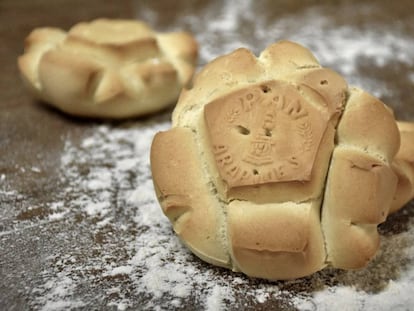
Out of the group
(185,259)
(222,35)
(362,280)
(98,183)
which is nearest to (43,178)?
(98,183)

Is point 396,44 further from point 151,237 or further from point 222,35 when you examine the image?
point 151,237

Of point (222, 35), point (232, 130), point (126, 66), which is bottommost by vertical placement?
point (222, 35)

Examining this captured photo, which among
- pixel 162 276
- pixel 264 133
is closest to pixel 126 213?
pixel 162 276

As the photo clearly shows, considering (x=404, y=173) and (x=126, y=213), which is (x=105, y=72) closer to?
(x=126, y=213)

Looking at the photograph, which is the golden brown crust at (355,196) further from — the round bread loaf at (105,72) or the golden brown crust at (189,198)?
the round bread loaf at (105,72)

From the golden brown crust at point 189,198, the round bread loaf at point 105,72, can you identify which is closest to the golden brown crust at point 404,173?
the golden brown crust at point 189,198

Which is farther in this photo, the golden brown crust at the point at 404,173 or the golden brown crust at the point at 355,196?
the golden brown crust at the point at 404,173
